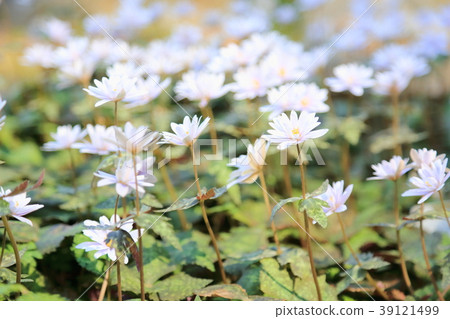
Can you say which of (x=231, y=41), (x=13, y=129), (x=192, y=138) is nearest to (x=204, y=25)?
(x=231, y=41)

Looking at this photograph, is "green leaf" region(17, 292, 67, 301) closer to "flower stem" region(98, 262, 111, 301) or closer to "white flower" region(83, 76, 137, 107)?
"flower stem" region(98, 262, 111, 301)

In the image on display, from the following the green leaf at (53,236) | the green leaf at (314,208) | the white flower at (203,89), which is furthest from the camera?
the white flower at (203,89)

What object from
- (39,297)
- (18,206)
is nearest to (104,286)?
(39,297)

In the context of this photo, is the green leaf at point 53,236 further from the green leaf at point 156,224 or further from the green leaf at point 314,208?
the green leaf at point 314,208

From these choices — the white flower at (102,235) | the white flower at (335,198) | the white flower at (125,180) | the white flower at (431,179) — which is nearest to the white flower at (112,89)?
the white flower at (125,180)

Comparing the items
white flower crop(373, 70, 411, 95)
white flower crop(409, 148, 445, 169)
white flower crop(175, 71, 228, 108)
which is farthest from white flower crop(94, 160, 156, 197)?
white flower crop(373, 70, 411, 95)

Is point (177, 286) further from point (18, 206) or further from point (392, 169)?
point (392, 169)
